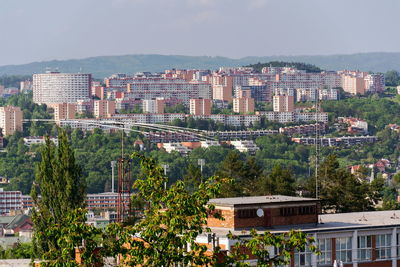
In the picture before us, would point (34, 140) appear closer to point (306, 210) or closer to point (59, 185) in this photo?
point (59, 185)

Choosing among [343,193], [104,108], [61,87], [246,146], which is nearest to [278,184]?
[343,193]

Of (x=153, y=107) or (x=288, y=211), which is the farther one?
(x=153, y=107)

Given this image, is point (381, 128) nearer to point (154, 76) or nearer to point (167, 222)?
point (154, 76)

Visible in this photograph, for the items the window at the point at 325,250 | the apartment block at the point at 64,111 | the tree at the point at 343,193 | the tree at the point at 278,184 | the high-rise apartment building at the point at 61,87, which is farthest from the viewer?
the high-rise apartment building at the point at 61,87

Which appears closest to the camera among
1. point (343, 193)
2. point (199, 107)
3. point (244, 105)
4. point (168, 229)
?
point (168, 229)

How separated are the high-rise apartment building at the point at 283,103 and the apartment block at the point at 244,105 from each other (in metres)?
3.00

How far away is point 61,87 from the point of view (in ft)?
601

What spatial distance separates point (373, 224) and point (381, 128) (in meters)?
123

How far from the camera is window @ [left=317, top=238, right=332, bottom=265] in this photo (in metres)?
21.2

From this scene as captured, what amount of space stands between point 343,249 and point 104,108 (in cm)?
13383

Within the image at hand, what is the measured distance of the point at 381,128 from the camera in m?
144

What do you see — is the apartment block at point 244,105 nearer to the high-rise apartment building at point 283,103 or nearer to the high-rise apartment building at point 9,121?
the high-rise apartment building at point 283,103

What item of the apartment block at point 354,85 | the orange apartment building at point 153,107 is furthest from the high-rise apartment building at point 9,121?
the apartment block at point 354,85

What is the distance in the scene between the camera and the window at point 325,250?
836 inches
